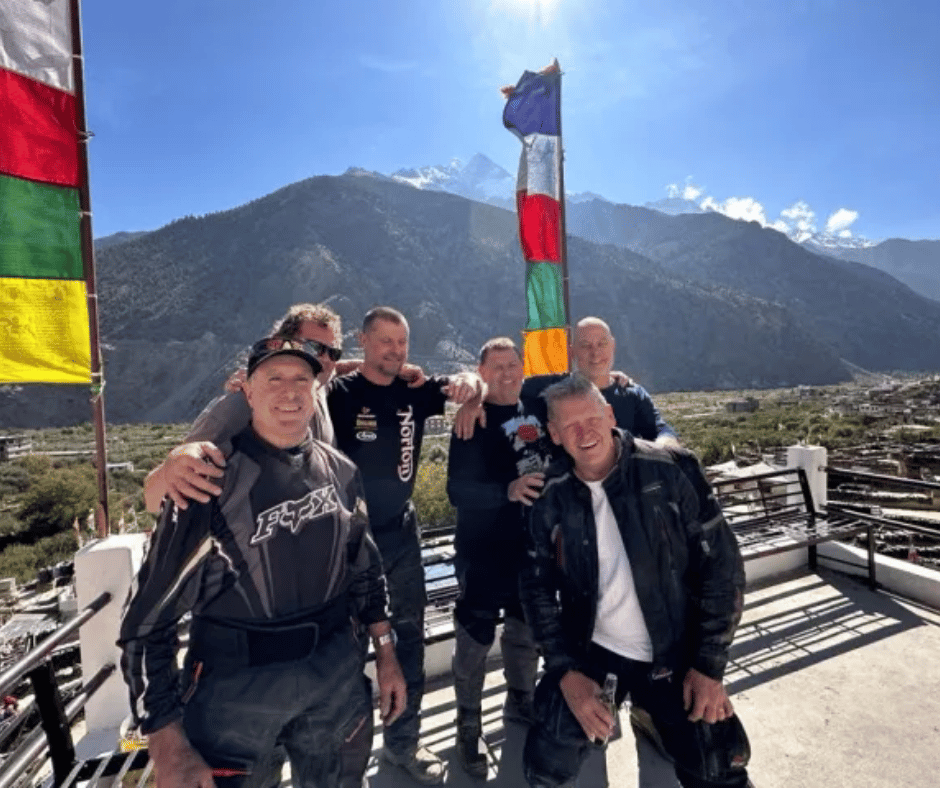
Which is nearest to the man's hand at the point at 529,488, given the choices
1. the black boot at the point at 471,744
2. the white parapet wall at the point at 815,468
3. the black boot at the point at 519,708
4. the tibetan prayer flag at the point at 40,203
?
the black boot at the point at 471,744

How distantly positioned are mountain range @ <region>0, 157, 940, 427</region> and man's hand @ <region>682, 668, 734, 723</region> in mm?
77038

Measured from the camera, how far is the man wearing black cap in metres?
1.74

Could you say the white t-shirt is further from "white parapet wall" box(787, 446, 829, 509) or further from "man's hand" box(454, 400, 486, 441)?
"white parapet wall" box(787, 446, 829, 509)

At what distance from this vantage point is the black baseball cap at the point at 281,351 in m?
2.04

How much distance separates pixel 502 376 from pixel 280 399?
1.59 meters

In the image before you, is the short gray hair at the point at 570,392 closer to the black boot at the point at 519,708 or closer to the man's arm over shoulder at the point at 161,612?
the man's arm over shoulder at the point at 161,612

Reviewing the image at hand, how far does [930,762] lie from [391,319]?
155 inches

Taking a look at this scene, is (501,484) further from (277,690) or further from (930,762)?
(930,762)

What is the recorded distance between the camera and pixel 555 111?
213 inches

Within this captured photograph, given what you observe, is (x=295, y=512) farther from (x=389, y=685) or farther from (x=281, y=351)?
(x=389, y=685)

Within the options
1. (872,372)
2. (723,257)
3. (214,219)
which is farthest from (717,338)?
(214,219)

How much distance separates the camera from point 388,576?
2967 mm

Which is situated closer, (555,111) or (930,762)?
(930,762)

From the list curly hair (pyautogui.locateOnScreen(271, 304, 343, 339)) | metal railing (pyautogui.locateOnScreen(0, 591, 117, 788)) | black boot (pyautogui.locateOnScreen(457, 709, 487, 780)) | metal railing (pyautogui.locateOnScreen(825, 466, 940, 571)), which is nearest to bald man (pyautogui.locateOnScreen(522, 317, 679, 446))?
curly hair (pyautogui.locateOnScreen(271, 304, 343, 339))
